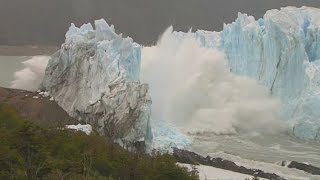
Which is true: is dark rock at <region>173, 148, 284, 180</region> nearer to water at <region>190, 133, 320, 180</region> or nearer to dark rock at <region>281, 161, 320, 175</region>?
water at <region>190, 133, 320, 180</region>

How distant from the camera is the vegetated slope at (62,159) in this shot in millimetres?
15828

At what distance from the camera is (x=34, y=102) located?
142ft

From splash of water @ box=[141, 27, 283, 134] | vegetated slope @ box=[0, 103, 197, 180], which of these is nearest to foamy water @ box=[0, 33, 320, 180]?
splash of water @ box=[141, 27, 283, 134]

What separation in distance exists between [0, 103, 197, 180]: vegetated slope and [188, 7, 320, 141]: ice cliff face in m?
17.2

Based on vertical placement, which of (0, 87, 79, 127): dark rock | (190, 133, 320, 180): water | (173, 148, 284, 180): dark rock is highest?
(0, 87, 79, 127): dark rock

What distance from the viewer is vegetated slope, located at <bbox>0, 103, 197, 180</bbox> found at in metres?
15.8

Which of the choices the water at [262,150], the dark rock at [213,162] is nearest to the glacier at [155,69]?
the water at [262,150]

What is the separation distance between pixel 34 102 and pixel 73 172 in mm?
26270

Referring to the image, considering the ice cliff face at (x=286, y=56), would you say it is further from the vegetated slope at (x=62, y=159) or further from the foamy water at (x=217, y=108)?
the vegetated slope at (x=62, y=159)

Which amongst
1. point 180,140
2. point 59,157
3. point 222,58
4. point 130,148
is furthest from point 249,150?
point 59,157

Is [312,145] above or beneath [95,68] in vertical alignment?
beneath

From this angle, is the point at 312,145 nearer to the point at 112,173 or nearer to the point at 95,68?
the point at 95,68

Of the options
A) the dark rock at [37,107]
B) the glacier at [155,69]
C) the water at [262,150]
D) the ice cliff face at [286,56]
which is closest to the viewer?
the water at [262,150]

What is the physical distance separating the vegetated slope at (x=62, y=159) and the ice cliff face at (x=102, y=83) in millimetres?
8723
